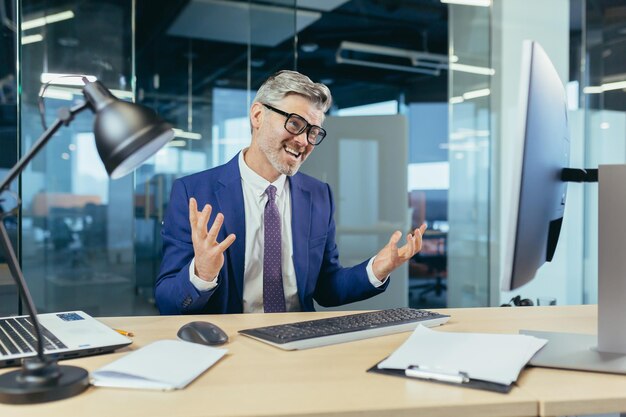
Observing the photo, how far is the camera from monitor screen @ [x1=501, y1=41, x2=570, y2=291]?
38.1 inches

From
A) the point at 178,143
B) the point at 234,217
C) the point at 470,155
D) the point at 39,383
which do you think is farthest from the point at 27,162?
the point at 178,143

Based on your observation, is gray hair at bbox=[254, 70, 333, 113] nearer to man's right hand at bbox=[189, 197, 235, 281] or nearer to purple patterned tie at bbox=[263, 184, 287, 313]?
purple patterned tie at bbox=[263, 184, 287, 313]

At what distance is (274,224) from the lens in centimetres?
204

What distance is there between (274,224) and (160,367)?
1017 mm

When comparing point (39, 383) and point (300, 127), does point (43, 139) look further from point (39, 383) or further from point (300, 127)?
point (300, 127)

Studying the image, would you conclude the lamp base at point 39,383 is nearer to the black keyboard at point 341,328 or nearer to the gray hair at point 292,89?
the black keyboard at point 341,328

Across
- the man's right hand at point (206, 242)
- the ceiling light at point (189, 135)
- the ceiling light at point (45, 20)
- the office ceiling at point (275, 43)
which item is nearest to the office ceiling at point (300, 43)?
the office ceiling at point (275, 43)

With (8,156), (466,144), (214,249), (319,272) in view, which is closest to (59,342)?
(214,249)

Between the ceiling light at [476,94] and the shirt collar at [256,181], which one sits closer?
the shirt collar at [256,181]

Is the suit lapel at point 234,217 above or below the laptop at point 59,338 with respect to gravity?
above

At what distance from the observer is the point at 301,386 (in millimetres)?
1028

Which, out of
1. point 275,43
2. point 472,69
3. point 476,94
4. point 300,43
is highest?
point 300,43

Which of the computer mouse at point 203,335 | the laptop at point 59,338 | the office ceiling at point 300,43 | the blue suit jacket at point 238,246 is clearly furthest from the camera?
the office ceiling at point 300,43

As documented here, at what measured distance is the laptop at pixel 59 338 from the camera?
1.14m
